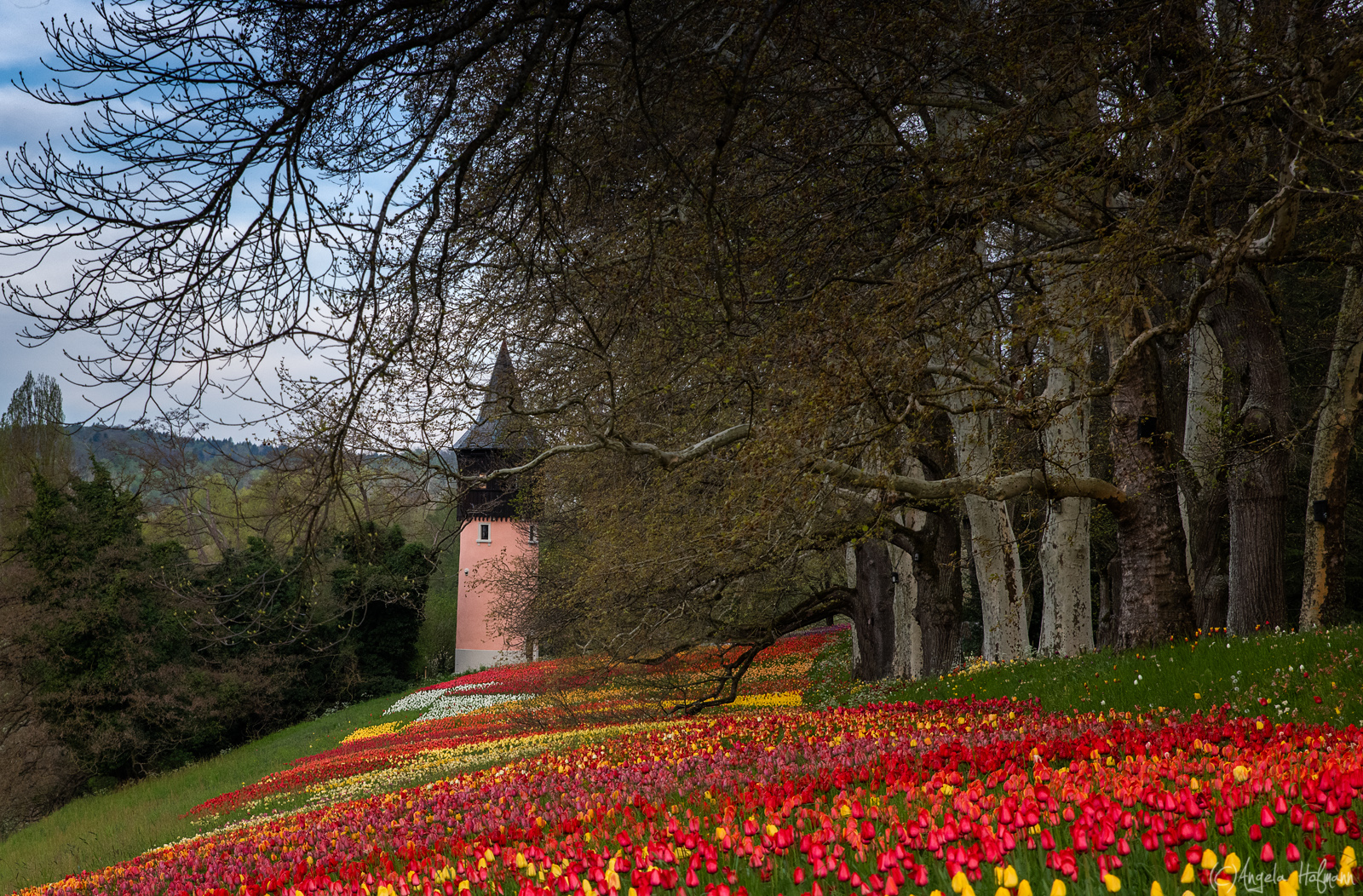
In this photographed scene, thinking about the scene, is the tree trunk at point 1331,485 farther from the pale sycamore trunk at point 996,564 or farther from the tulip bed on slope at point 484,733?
the tulip bed on slope at point 484,733

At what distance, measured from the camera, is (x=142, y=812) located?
17.8 meters

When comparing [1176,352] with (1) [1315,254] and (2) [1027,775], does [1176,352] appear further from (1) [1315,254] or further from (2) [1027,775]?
(2) [1027,775]

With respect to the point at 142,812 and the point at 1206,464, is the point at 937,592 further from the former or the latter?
the point at 142,812

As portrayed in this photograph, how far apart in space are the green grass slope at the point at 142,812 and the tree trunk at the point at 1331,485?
13.6m

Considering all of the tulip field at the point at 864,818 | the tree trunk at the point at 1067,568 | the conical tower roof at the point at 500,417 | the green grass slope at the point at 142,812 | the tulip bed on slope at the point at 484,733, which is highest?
the conical tower roof at the point at 500,417

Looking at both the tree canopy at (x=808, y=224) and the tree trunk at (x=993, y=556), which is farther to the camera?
the tree trunk at (x=993, y=556)

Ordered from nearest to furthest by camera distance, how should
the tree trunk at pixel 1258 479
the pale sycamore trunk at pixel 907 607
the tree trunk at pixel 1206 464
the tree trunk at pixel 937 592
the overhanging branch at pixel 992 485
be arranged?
the overhanging branch at pixel 992 485, the tree trunk at pixel 1258 479, the tree trunk at pixel 1206 464, the tree trunk at pixel 937 592, the pale sycamore trunk at pixel 907 607

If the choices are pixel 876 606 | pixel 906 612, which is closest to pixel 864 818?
pixel 906 612

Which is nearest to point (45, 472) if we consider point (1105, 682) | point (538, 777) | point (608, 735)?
point (608, 735)

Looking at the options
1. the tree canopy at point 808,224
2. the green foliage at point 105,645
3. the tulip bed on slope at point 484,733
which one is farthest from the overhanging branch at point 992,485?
the green foliage at point 105,645

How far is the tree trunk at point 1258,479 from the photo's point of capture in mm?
9664

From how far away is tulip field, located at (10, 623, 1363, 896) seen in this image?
265cm

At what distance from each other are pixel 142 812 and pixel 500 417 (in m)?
13.9

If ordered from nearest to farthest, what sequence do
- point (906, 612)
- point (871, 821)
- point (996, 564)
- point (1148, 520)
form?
point (871, 821)
point (1148, 520)
point (996, 564)
point (906, 612)
